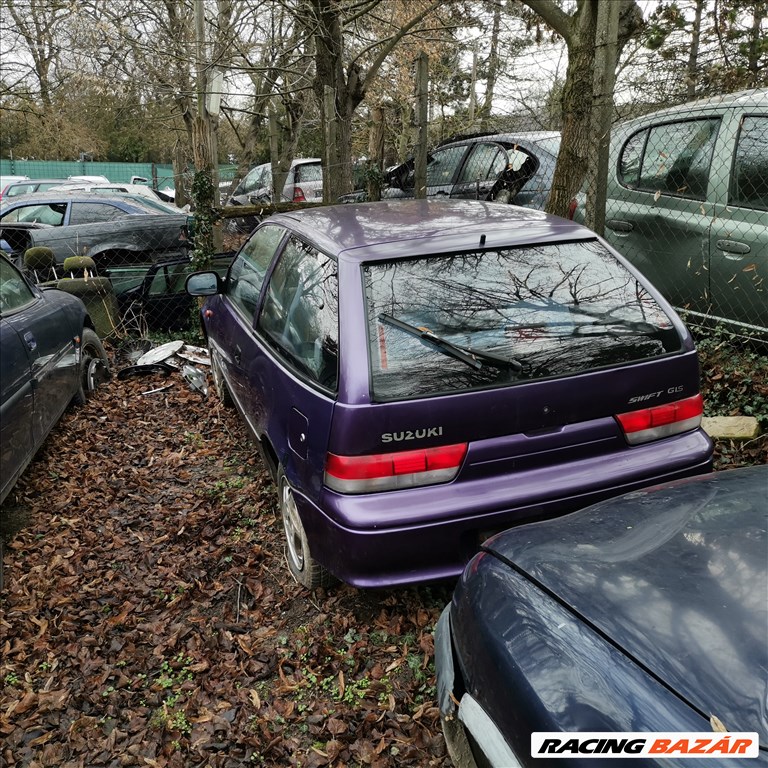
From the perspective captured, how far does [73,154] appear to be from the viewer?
39469 millimetres

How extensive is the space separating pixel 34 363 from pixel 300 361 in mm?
2337

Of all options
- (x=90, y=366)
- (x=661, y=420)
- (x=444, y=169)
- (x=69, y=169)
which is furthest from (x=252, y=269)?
(x=69, y=169)

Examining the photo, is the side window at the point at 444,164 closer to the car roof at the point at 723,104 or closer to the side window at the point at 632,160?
the side window at the point at 632,160

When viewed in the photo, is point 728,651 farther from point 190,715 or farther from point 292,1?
point 292,1

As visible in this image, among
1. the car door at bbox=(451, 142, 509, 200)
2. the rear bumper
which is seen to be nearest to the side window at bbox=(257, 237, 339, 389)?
the rear bumper

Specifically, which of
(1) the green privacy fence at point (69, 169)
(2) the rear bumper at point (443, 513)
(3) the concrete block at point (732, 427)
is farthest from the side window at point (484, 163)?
(1) the green privacy fence at point (69, 169)

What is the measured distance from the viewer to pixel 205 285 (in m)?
4.76

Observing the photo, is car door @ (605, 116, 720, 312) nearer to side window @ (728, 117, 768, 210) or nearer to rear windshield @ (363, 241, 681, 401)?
side window @ (728, 117, 768, 210)

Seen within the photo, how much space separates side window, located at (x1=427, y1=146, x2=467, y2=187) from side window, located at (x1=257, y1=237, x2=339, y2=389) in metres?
4.87

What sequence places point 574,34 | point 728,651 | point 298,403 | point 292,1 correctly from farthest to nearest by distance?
A: point 292,1 < point 574,34 < point 298,403 < point 728,651

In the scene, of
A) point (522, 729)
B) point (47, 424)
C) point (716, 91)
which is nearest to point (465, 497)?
point (522, 729)

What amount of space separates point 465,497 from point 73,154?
1713 inches

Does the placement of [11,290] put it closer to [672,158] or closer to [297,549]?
[297,549]

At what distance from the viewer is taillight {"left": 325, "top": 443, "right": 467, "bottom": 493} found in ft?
8.43
